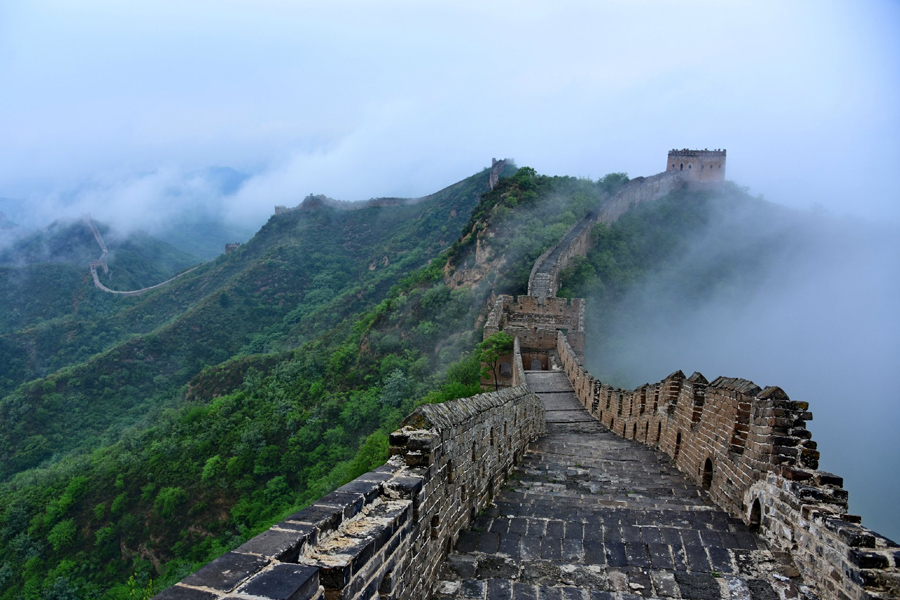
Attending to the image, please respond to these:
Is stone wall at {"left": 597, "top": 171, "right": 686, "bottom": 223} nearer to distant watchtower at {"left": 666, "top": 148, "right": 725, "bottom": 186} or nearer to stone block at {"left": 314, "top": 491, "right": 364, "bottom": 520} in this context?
distant watchtower at {"left": 666, "top": 148, "right": 725, "bottom": 186}

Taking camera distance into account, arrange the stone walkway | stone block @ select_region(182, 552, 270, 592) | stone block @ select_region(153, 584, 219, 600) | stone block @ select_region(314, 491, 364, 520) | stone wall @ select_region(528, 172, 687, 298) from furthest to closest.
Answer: stone wall @ select_region(528, 172, 687, 298), the stone walkway, stone block @ select_region(314, 491, 364, 520), stone block @ select_region(182, 552, 270, 592), stone block @ select_region(153, 584, 219, 600)

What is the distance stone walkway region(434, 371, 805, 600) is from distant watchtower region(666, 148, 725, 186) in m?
51.8

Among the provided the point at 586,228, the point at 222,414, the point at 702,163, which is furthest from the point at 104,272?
the point at 702,163

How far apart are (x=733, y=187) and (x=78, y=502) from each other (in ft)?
184

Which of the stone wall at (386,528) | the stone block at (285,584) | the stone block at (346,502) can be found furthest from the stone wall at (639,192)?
the stone block at (285,584)

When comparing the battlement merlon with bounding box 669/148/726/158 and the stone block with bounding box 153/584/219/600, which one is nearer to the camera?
the stone block with bounding box 153/584/219/600

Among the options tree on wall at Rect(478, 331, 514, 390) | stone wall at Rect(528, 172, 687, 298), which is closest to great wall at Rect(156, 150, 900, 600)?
tree on wall at Rect(478, 331, 514, 390)

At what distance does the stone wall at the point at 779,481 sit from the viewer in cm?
362

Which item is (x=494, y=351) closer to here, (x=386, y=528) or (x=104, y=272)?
(x=386, y=528)

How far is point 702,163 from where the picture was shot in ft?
175

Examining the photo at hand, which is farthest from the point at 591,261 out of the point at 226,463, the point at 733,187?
the point at 733,187

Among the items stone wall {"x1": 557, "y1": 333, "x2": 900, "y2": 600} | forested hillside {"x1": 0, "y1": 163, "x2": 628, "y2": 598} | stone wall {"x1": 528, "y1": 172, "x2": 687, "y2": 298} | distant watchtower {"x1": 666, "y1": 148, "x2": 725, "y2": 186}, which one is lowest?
forested hillside {"x1": 0, "y1": 163, "x2": 628, "y2": 598}

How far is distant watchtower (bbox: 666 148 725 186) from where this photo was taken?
5322cm

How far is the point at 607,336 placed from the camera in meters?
28.0
